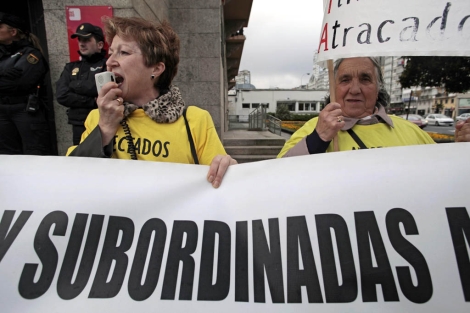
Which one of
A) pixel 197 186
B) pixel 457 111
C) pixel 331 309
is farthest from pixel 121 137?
pixel 457 111

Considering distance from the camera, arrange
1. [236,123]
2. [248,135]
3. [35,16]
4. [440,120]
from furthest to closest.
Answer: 1. [440,120]
2. [236,123]
3. [248,135]
4. [35,16]

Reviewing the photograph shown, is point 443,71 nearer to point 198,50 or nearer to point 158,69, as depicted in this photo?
point 198,50

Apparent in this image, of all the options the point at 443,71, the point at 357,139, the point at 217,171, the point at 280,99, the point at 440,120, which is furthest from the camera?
the point at 280,99

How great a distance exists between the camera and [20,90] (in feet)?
10.7

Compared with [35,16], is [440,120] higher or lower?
lower

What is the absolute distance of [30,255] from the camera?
4.01 ft

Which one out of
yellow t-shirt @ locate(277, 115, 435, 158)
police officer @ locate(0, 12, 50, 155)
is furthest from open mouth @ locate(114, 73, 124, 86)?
police officer @ locate(0, 12, 50, 155)

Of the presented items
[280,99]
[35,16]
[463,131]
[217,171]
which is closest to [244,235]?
[217,171]

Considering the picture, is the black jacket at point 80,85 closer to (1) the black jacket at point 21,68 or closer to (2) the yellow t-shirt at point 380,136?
(1) the black jacket at point 21,68

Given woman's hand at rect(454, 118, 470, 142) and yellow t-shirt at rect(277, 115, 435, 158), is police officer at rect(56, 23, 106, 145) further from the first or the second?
woman's hand at rect(454, 118, 470, 142)

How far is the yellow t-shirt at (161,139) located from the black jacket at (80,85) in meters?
1.93

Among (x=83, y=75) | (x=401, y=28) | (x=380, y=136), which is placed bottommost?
(x=380, y=136)

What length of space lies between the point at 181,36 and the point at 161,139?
6221 mm

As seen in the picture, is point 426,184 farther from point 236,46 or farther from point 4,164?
point 236,46
